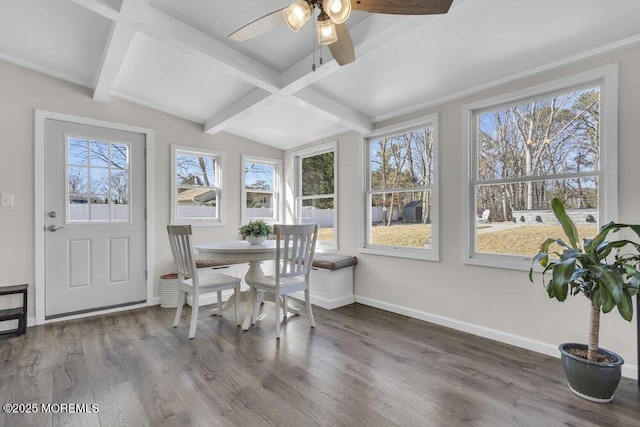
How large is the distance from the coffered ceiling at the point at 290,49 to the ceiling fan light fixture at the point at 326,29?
0.57 metres

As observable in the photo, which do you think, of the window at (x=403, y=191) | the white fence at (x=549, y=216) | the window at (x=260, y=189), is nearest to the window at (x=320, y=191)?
the window at (x=260, y=189)

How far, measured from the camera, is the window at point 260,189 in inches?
182

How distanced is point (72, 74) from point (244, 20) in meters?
2.24

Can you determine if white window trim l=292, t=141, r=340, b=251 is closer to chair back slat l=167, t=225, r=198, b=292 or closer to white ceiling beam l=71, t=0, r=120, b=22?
chair back slat l=167, t=225, r=198, b=292

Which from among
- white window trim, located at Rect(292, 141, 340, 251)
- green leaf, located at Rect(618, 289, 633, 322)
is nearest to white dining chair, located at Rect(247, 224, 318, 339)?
white window trim, located at Rect(292, 141, 340, 251)

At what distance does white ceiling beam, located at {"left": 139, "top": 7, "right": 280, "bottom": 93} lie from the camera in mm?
2149

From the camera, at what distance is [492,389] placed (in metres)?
1.95

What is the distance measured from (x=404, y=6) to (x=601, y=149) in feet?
6.23

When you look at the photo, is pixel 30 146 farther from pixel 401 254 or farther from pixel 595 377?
pixel 595 377

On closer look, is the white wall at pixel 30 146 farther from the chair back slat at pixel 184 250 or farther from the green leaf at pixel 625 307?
the green leaf at pixel 625 307

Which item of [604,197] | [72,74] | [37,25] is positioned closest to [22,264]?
[72,74]

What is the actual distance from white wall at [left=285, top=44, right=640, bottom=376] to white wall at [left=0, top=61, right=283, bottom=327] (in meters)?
2.28

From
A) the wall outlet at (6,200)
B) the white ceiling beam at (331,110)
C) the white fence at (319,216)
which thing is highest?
the white ceiling beam at (331,110)

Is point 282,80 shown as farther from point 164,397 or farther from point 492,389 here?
point 492,389
